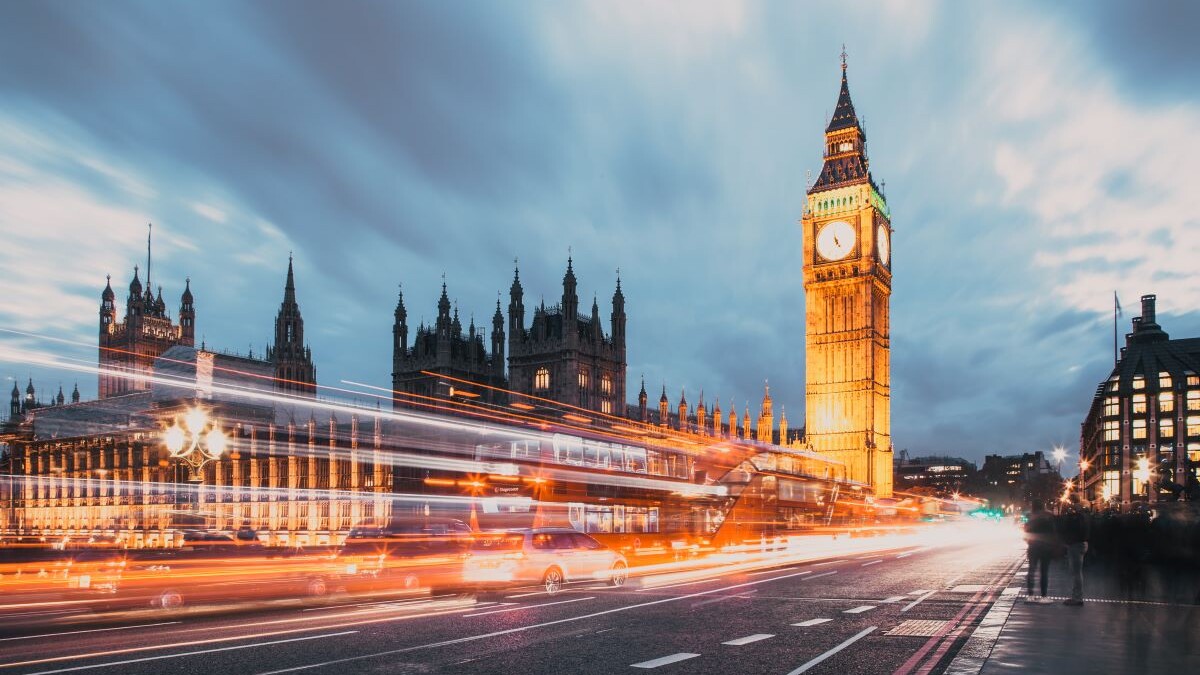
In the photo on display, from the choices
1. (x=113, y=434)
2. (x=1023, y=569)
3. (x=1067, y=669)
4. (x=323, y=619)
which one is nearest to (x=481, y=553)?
(x=323, y=619)

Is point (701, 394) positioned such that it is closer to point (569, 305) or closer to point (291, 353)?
point (569, 305)

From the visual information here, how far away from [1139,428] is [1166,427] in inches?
116

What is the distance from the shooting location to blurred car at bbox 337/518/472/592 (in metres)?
23.3

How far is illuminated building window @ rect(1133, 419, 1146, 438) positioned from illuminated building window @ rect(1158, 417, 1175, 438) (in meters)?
1.72

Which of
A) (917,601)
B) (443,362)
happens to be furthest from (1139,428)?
(917,601)

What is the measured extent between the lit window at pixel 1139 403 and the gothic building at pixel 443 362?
79163mm

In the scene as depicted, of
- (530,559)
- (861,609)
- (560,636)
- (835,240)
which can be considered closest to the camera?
(560,636)

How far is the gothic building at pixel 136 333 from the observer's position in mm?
133625

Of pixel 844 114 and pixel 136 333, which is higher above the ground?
pixel 844 114

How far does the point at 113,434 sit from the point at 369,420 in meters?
36.2

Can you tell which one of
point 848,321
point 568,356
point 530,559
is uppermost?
point 848,321

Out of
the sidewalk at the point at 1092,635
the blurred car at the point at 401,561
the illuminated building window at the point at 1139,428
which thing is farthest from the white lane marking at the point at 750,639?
the illuminated building window at the point at 1139,428

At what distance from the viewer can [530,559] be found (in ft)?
71.5

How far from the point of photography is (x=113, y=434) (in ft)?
339
